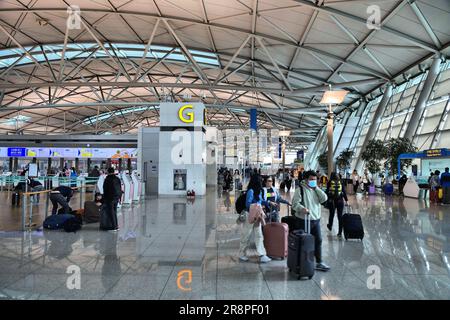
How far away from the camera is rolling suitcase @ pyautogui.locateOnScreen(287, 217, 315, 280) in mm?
4891

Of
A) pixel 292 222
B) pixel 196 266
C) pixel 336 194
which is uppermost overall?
pixel 336 194

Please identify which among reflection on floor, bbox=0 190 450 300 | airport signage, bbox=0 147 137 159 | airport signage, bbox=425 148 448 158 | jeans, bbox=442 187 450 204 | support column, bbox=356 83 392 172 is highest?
support column, bbox=356 83 392 172

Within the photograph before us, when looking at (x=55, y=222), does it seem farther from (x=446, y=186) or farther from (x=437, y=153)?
(x=437, y=153)

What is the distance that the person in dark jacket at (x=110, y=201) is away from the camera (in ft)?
28.8

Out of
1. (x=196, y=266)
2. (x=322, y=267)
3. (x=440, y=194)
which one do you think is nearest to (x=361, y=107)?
(x=440, y=194)

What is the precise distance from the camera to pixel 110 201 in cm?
886

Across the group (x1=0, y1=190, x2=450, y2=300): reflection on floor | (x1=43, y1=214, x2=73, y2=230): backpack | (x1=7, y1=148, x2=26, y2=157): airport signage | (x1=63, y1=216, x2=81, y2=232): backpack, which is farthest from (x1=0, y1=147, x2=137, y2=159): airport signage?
(x1=0, y1=190, x2=450, y2=300): reflection on floor

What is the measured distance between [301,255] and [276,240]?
1.18 meters

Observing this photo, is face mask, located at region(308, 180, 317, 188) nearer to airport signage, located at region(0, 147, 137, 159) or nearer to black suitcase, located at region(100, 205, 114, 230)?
black suitcase, located at region(100, 205, 114, 230)

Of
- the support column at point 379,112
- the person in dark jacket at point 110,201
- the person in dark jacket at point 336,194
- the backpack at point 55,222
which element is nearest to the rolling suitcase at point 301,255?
the person in dark jacket at point 336,194

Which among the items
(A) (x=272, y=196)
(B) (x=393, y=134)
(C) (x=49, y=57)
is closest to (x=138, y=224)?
(A) (x=272, y=196)

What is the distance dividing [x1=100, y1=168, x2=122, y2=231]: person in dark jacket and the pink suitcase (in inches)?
176
